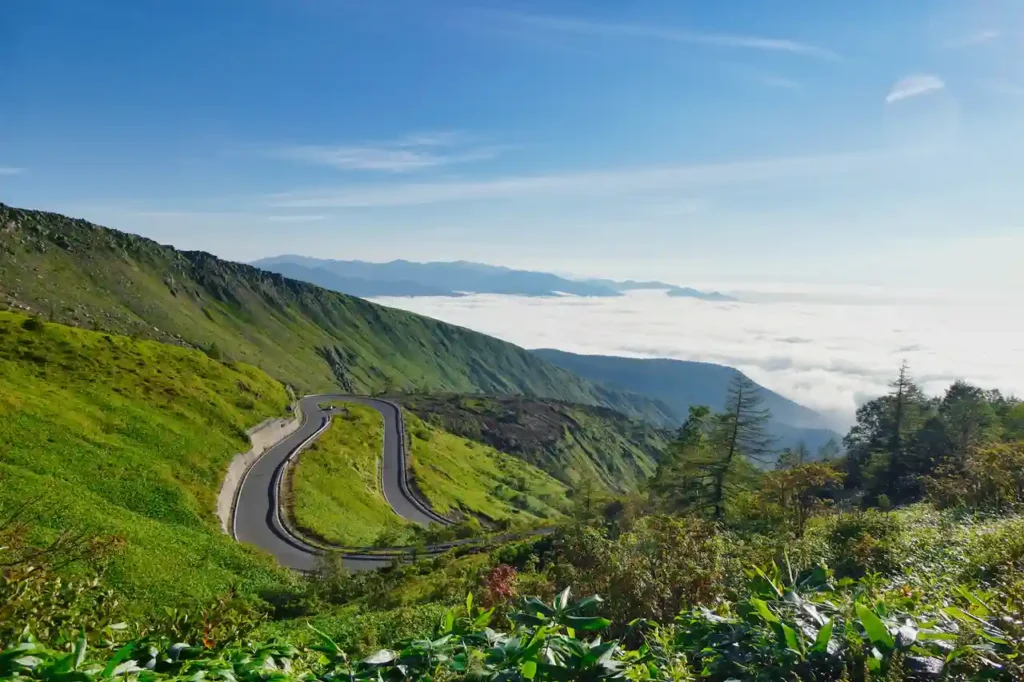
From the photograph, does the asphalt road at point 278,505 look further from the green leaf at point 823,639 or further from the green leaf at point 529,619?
the green leaf at point 823,639

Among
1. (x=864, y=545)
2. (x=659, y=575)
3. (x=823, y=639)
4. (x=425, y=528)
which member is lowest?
(x=425, y=528)

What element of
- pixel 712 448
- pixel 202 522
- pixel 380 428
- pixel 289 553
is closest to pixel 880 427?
pixel 712 448

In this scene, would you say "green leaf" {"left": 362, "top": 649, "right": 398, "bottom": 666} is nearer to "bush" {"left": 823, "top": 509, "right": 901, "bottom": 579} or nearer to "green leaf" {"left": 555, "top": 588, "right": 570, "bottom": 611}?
"green leaf" {"left": 555, "top": 588, "right": 570, "bottom": 611}

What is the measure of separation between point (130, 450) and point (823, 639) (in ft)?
154

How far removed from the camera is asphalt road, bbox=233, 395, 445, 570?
4238cm

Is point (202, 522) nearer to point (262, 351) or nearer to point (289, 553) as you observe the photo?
point (289, 553)

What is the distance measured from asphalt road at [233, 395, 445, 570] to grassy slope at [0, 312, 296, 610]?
3631 millimetres

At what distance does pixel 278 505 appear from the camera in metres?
50.4

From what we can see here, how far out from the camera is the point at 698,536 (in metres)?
9.34

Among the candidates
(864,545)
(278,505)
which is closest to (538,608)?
(864,545)

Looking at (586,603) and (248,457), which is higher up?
(586,603)

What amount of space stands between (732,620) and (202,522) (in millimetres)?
40573

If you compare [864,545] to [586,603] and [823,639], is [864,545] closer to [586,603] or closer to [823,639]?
[823,639]

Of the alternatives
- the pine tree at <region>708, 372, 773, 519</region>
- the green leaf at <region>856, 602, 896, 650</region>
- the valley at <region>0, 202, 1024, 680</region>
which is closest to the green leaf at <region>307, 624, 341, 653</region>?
the valley at <region>0, 202, 1024, 680</region>
